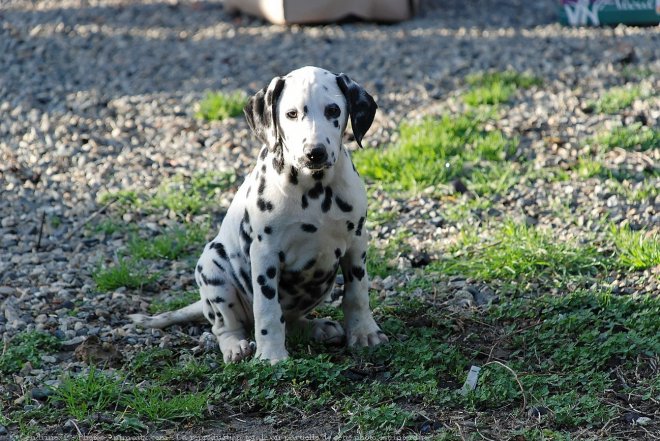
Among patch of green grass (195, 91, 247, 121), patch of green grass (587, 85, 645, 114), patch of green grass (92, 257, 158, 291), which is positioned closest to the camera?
patch of green grass (92, 257, 158, 291)

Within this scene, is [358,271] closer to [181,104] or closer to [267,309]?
[267,309]

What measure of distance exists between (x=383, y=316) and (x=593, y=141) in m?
2.98

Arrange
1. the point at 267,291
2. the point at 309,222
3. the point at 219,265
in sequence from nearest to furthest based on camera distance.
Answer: the point at 309,222 → the point at 267,291 → the point at 219,265

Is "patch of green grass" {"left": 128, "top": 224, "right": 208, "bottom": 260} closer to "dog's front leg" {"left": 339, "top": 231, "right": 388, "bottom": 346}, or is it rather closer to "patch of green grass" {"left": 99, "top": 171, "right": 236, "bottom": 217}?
"patch of green grass" {"left": 99, "top": 171, "right": 236, "bottom": 217}

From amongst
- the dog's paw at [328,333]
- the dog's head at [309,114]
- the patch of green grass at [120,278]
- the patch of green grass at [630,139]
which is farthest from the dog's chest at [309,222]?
the patch of green grass at [630,139]

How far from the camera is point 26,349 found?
5.51 metres

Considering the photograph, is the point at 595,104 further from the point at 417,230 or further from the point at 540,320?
the point at 540,320

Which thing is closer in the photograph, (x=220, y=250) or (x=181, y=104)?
(x=220, y=250)

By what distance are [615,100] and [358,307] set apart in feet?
13.8

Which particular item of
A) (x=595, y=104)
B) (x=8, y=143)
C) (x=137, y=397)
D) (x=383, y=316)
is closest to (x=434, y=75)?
(x=595, y=104)

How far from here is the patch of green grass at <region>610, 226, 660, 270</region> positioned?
6.15 m

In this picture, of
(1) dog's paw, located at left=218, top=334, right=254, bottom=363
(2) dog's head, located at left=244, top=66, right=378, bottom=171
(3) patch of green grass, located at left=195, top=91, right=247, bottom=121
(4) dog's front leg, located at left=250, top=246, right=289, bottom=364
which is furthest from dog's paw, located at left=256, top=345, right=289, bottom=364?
(3) patch of green grass, located at left=195, top=91, right=247, bottom=121

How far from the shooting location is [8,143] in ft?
30.3

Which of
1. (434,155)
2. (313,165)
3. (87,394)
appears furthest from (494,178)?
(87,394)
